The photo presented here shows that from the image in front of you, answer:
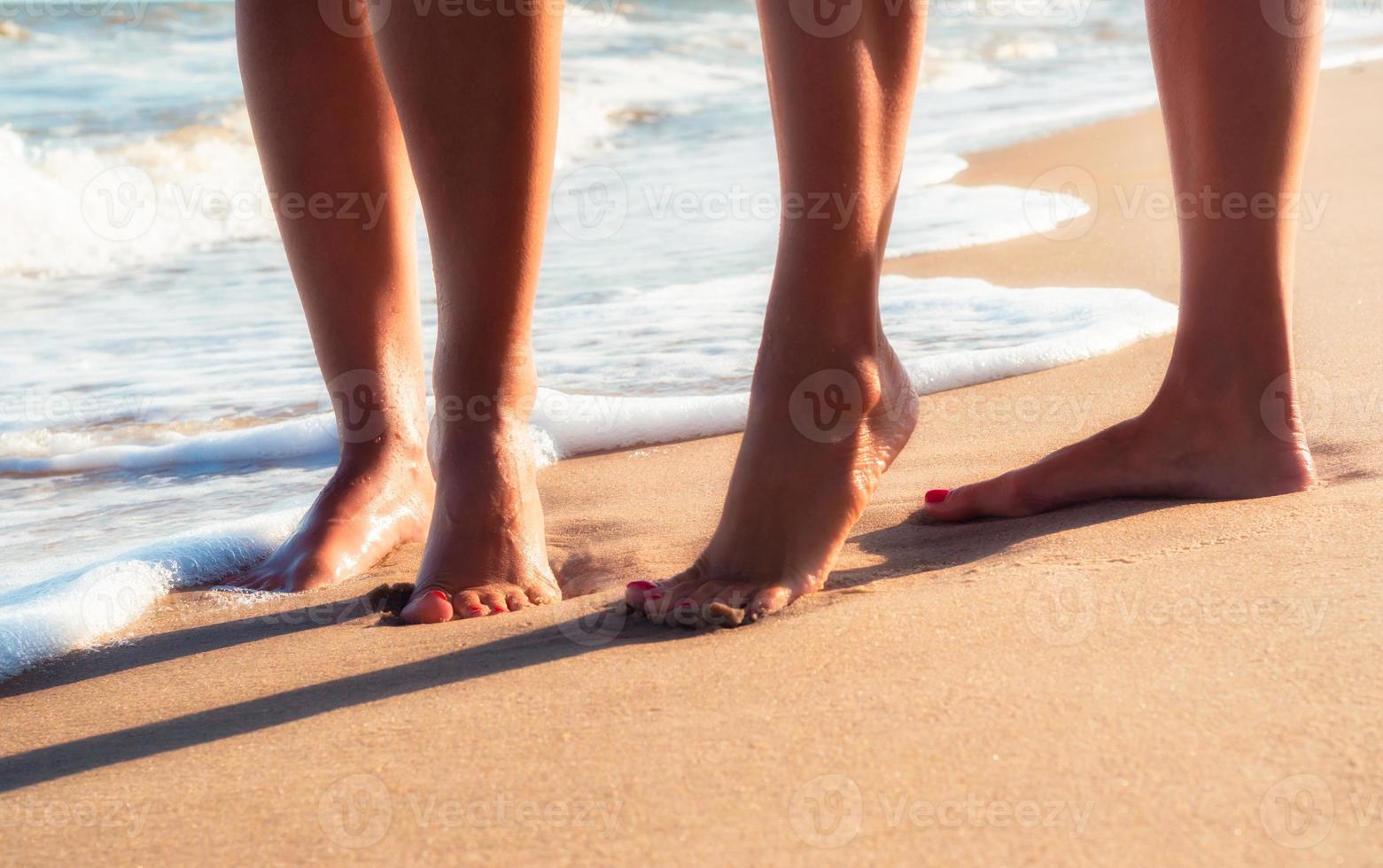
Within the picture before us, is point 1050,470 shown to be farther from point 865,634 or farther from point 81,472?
point 81,472

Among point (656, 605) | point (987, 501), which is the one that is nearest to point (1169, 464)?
point (987, 501)

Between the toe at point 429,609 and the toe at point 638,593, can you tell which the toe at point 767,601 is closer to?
the toe at point 638,593

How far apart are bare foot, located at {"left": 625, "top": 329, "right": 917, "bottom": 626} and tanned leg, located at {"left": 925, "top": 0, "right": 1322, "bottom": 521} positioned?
0.31 metres

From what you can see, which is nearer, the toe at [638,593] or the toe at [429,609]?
the toe at [638,593]

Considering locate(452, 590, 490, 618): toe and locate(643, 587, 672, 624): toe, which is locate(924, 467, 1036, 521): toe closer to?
locate(643, 587, 672, 624): toe

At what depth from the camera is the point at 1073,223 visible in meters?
3.98

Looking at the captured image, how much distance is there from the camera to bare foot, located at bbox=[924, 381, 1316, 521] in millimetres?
1579

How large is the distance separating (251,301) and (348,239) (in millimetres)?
1960

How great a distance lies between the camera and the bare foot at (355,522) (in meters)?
1.79

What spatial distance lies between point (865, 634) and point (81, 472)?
5.75 ft

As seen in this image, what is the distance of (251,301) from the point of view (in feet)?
12.3

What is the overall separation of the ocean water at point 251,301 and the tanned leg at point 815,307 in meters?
0.83

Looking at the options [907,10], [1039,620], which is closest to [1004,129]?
[907,10]

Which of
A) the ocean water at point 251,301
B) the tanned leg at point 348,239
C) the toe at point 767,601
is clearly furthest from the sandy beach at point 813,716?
the ocean water at point 251,301
